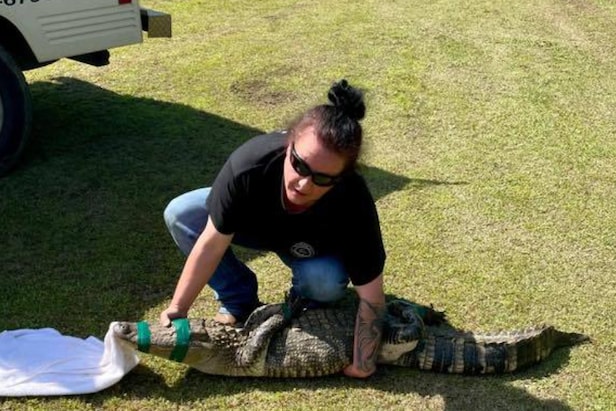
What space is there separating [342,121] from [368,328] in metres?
0.84

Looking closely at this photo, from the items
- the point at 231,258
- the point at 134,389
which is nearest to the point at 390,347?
the point at 231,258

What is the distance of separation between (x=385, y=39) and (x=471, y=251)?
3.51 m

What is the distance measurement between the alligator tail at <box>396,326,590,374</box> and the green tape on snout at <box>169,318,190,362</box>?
2.59 feet

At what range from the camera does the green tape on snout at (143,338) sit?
9.78 feet

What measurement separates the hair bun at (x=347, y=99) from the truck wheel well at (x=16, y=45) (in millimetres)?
2537

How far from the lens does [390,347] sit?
3.17 meters

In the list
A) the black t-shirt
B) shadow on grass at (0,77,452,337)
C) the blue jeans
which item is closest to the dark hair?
the black t-shirt

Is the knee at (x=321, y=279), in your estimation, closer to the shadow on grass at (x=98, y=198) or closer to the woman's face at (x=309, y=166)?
the woman's face at (x=309, y=166)

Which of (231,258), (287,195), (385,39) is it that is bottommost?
(385,39)

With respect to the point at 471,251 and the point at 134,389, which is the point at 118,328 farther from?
the point at 471,251

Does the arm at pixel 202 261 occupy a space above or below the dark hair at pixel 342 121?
below

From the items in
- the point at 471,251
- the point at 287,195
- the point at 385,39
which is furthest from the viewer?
the point at 385,39

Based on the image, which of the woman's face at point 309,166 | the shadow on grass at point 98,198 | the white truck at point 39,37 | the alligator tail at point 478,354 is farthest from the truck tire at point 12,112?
the alligator tail at point 478,354

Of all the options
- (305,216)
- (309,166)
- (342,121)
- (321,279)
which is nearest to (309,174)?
(309,166)
